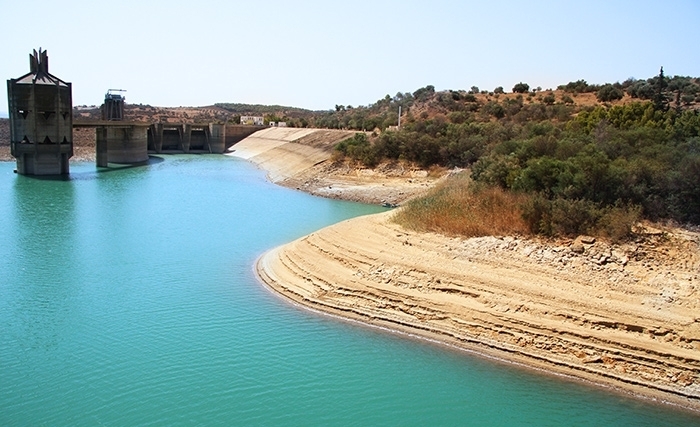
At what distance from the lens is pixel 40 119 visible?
130 ft

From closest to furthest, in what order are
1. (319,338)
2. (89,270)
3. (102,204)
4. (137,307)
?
(319,338)
(137,307)
(89,270)
(102,204)

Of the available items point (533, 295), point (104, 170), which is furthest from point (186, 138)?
point (533, 295)

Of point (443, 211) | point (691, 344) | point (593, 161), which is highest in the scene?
point (593, 161)

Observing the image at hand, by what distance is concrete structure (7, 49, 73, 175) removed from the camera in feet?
128

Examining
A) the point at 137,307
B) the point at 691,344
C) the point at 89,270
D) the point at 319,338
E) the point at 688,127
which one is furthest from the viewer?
the point at 688,127

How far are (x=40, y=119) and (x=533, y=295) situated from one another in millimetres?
35622

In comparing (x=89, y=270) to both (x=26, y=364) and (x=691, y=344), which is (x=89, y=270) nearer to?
(x=26, y=364)

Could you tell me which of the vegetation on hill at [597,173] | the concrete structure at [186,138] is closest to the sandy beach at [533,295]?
the vegetation on hill at [597,173]

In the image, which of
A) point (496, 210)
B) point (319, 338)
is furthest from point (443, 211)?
point (319, 338)

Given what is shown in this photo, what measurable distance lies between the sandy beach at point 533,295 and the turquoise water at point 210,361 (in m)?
0.52

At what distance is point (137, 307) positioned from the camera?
15.3 meters

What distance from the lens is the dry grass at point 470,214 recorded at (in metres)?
17.3

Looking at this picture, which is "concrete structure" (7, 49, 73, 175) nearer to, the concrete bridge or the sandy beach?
the concrete bridge

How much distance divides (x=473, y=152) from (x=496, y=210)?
17292 millimetres
